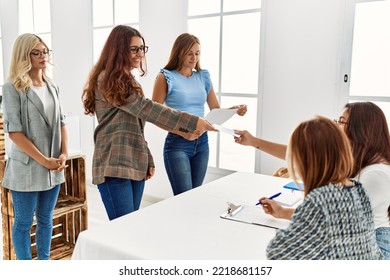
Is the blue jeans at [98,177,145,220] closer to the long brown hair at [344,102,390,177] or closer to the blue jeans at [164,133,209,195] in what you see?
the blue jeans at [164,133,209,195]

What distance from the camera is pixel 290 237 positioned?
94cm

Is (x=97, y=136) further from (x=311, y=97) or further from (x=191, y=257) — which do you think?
(x=311, y=97)

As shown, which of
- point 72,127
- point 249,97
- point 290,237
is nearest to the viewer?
point 290,237

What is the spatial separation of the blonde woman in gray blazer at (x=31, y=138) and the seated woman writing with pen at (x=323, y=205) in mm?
1409

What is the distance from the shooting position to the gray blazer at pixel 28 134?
1.92 m

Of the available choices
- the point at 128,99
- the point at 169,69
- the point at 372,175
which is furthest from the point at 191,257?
the point at 169,69

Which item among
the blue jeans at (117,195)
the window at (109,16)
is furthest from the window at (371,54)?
the window at (109,16)

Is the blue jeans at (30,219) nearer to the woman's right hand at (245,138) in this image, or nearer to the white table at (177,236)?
the white table at (177,236)

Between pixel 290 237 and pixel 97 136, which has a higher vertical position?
pixel 97 136

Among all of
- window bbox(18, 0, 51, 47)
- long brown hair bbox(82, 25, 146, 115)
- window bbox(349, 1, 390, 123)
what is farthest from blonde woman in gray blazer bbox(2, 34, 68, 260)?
window bbox(18, 0, 51, 47)

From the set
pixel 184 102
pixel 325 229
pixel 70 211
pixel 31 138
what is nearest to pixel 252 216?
pixel 325 229

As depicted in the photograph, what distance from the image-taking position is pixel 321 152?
3.13ft
